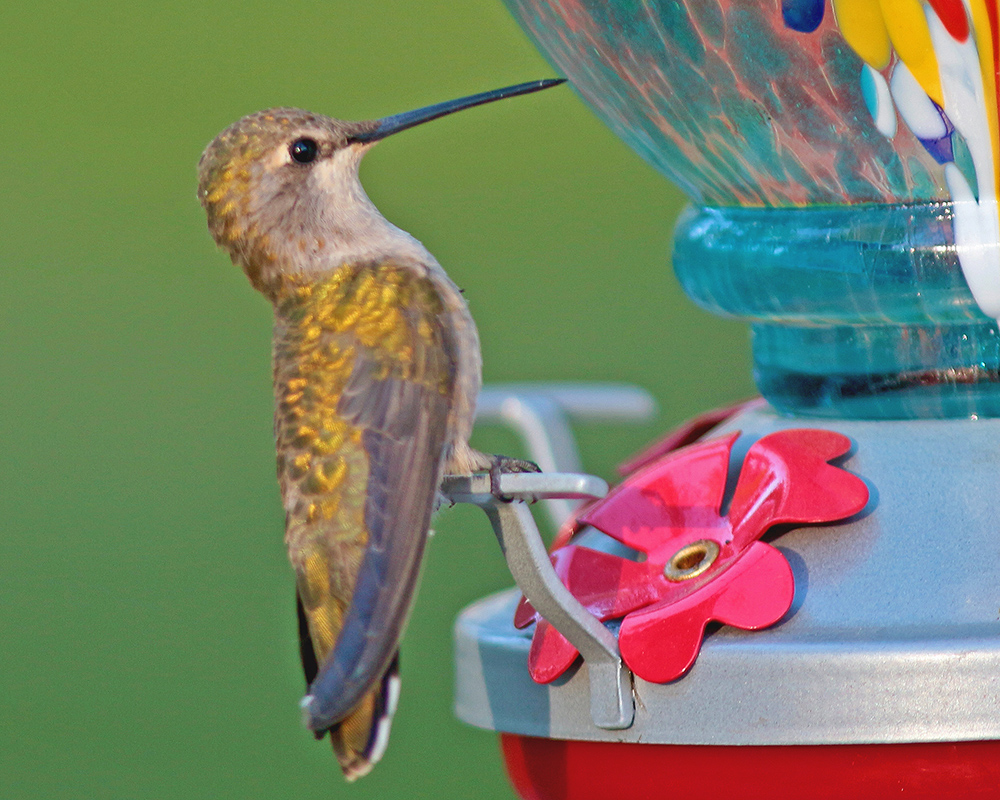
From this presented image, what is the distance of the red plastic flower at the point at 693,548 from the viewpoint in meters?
1.13

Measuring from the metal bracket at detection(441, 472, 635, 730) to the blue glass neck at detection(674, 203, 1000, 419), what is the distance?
36 centimetres

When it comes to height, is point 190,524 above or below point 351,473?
below

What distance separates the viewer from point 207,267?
9.86 meters

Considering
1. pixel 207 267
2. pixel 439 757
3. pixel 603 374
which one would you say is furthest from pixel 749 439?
pixel 207 267

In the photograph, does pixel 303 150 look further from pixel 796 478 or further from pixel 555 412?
pixel 796 478

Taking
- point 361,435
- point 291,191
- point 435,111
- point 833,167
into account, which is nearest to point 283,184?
point 291,191

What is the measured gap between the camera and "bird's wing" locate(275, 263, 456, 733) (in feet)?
3.98

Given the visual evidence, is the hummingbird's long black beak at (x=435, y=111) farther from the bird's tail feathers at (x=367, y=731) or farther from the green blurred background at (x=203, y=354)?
the green blurred background at (x=203, y=354)

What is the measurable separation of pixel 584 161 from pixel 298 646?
9268 millimetres

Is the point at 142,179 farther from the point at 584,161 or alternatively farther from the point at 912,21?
the point at 912,21

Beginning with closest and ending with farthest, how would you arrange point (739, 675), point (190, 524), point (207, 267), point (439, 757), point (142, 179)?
1. point (739, 675)
2. point (439, 757)
3. point (190, 524)
4. point (207, 267)
5. point (142, 179)

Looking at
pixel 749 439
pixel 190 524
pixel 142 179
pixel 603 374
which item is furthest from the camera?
pixel 142 179

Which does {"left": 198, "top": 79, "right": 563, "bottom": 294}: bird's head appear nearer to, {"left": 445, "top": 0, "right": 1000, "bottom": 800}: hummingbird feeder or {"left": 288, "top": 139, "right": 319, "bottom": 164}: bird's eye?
{"left": 288, "top": 139, "right": 319, "bottom": 164}: bird's eye

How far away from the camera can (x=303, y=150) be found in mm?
1544
